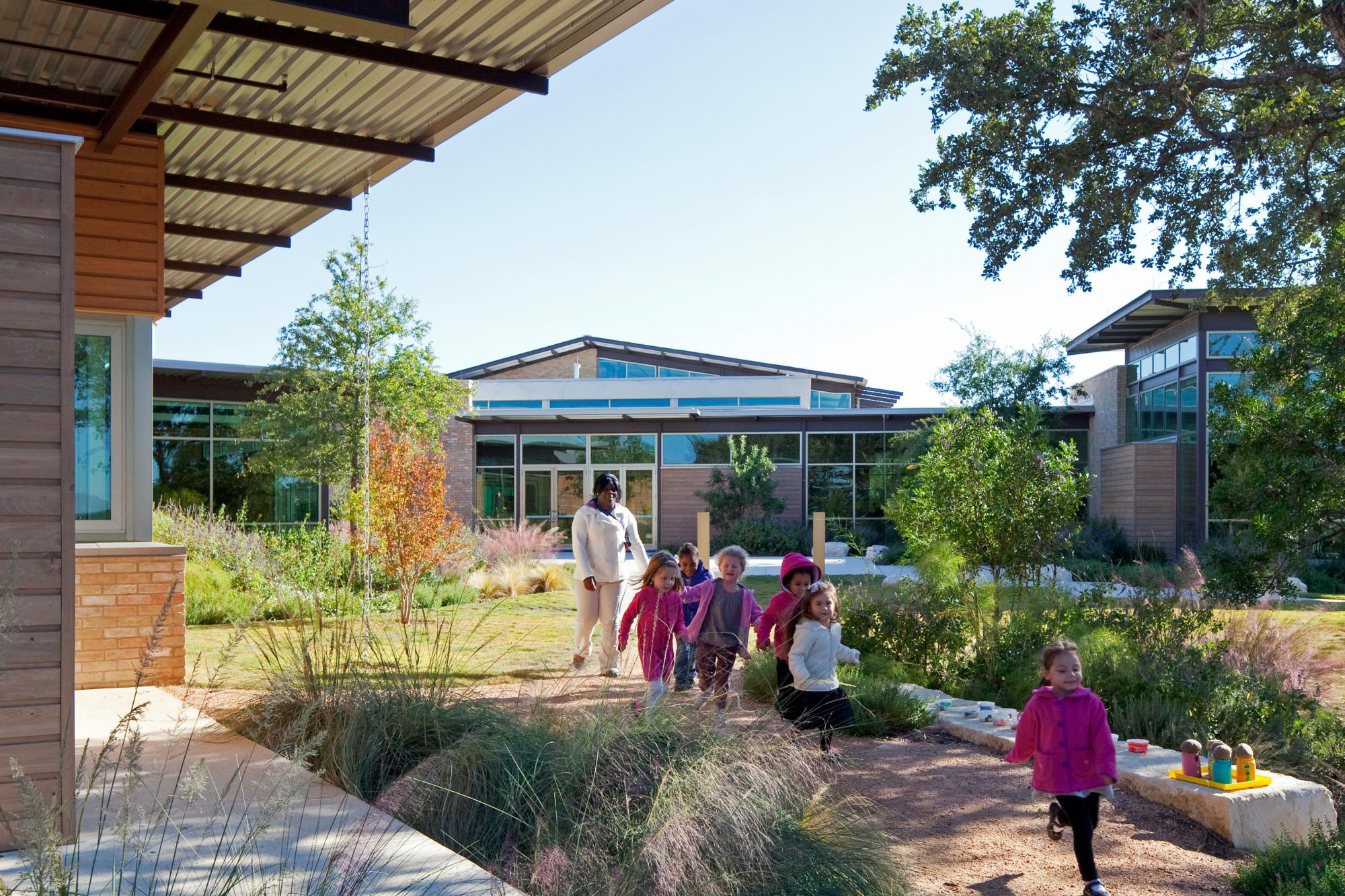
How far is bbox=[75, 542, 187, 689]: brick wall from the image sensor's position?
803 cm

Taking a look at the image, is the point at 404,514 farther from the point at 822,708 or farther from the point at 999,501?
the point at 822,708

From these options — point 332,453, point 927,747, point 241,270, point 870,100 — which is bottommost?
point 927,747

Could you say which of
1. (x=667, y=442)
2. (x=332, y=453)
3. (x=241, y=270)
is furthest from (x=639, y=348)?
(x=241, y=270)

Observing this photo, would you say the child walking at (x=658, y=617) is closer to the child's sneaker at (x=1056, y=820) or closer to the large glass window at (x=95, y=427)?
the child's sneaker at (x=1056, y=820)

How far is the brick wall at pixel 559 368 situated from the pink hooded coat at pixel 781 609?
35.9m

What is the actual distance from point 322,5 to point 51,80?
348 cm

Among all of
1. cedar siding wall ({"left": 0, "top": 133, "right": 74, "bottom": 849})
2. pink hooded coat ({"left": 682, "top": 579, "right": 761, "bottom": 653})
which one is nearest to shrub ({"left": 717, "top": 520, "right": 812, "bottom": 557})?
pink hooded coat ({"left": 682, "top": 579, "right": 761, "bottom": 653})

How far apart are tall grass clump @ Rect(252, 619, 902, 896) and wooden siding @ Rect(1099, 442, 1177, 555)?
23546 mm

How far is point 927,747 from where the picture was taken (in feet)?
24.4

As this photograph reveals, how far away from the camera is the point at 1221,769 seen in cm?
600

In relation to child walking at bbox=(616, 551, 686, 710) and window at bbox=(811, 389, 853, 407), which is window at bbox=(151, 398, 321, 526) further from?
window at bbox=(811, 389, 853, 407)

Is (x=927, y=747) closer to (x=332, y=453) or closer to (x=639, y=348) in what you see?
(x=332, y=453)

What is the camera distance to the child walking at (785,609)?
265 inches

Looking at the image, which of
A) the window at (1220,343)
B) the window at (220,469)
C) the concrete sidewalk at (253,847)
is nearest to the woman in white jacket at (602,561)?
the concrete sidewalk at (253,847)
